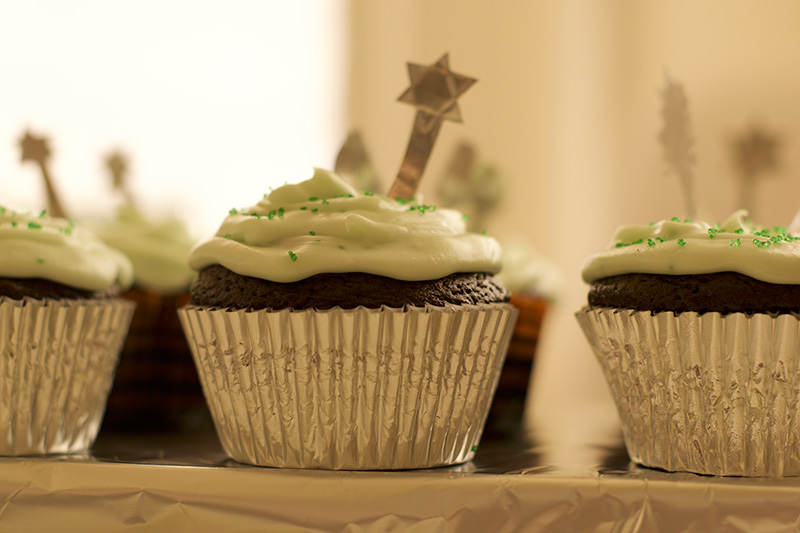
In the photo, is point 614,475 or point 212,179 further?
point 212,179

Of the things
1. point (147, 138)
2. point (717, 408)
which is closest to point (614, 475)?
point (717, 408)

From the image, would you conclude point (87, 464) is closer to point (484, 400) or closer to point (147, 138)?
point (484, 400)

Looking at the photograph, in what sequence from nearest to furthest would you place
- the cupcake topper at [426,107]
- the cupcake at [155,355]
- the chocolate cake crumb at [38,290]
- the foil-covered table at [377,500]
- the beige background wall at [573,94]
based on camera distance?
1. the foil-covered table at [377,500]
2. the chocolate cake crumb at [38,290]
3. the cupcake topper at [426,107]
4. the cupcake at [155,355]
5. the beige background wall at [573,94]

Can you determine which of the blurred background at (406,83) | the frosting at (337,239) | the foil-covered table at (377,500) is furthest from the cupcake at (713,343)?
the blurred background at (406,83)

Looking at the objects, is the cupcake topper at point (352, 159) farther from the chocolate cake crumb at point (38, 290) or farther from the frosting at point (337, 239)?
the chocolate cake crumb at point (38, 290)

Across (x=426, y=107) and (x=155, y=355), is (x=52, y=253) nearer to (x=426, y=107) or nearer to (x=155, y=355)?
(x=155, y=355)
